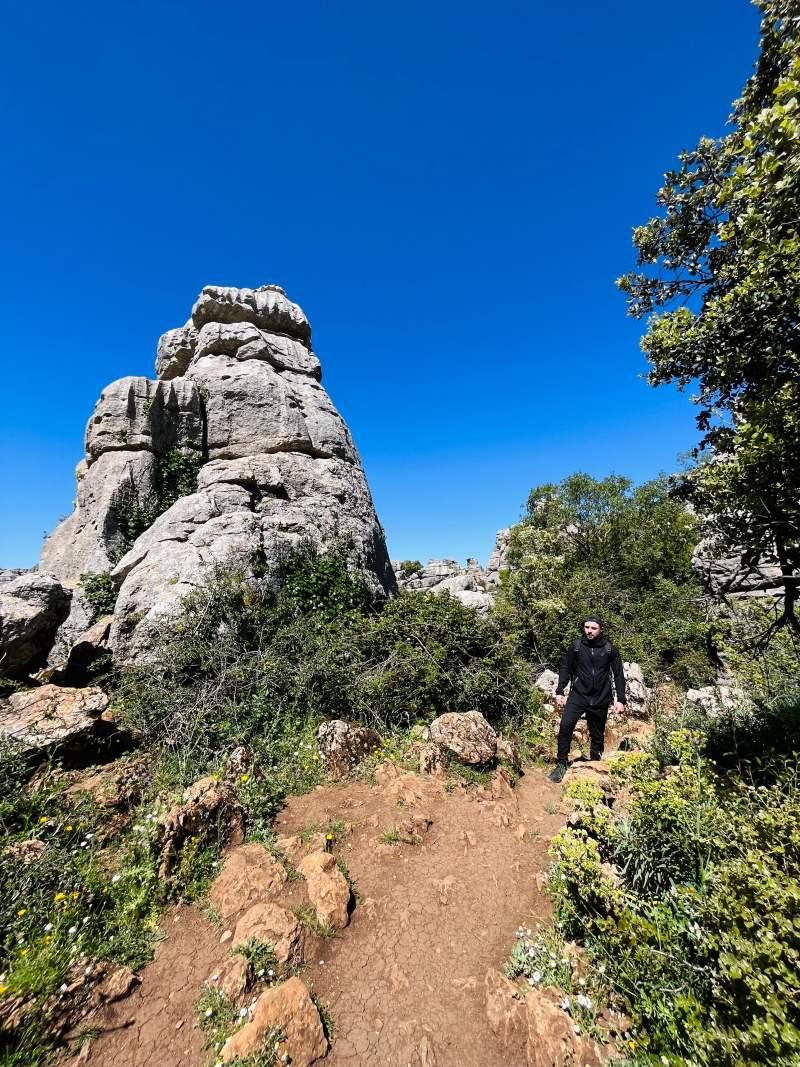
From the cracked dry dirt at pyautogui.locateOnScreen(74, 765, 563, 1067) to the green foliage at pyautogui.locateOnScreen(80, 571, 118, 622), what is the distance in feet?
23.1

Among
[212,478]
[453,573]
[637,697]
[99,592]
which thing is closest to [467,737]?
[637,697]

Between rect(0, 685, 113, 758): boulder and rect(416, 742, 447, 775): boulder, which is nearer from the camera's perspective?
rect(0, 685, 113, 758): boulder

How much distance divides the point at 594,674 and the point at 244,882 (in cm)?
512

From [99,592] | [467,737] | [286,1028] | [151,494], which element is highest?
[151,494]

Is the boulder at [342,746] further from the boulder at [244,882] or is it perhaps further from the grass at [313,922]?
the grass at [313,922]

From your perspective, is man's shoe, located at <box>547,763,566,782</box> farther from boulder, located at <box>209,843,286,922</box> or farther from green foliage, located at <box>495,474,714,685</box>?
boulder, located at <box>209,843,286,922</box>

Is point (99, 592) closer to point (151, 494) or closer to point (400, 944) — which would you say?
point (151, 494)

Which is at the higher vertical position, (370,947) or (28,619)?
(28,619)

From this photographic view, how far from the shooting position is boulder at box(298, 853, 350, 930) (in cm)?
357

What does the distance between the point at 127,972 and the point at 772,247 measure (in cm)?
776

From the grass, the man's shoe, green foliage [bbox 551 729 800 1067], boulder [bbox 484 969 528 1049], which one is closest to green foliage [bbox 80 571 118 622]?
the grass

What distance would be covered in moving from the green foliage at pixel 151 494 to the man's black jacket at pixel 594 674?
1032 cm

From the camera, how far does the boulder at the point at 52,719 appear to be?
5008mm

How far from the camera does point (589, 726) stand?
6.31 metres
